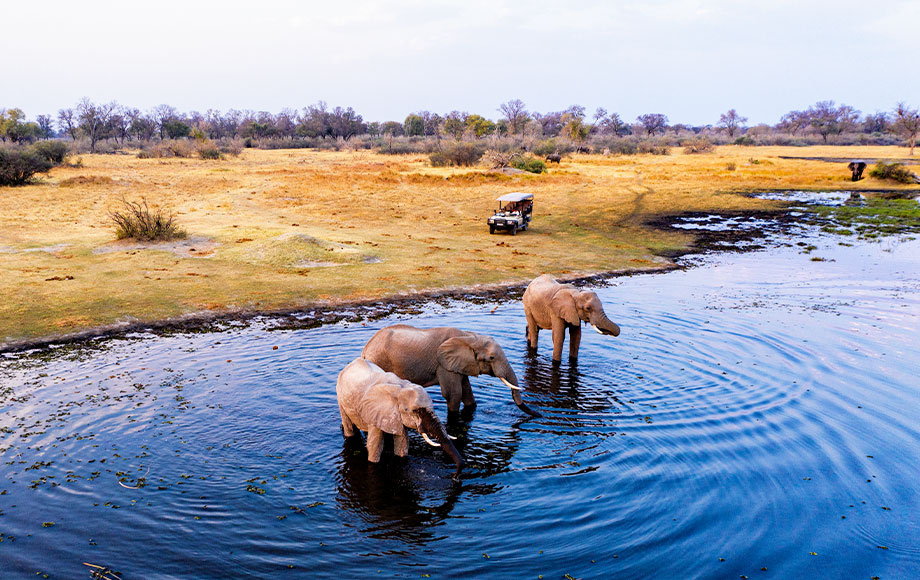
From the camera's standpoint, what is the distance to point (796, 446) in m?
10.6

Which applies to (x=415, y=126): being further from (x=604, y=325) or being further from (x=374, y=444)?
(x=374, y=444)

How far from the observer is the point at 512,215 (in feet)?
111

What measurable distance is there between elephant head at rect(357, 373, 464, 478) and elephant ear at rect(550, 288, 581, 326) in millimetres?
5336

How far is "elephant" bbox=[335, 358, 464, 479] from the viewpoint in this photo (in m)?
8.91

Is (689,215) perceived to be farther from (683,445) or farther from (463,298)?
(683,445)

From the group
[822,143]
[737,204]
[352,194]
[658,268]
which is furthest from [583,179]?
[822,143]

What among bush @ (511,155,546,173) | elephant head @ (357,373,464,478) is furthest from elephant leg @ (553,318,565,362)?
bush @ (511,155,546,173)

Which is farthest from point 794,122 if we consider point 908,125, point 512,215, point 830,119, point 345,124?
point 512,215

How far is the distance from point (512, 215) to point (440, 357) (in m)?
23.4

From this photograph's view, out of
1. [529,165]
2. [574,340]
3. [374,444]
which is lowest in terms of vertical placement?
[374,444]

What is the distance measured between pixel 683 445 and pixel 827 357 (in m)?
6.61

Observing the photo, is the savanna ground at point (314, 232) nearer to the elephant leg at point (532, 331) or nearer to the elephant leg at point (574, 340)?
the elephant leg at point (532, 331)

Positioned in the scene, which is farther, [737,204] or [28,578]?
[737,204]

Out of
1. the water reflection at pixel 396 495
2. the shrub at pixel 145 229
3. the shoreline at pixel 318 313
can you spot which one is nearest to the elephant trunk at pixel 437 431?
the water reflection at pixel 396 495
